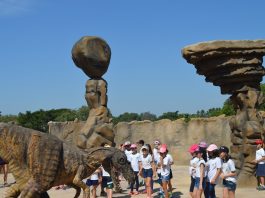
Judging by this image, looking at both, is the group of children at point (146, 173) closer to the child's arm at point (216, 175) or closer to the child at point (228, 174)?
the child's arm at point (216, 175)

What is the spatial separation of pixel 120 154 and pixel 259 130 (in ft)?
19.6

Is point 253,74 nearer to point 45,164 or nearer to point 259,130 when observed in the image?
point 259,130

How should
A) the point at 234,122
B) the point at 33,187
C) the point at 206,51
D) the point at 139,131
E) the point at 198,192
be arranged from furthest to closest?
the point at 139,131, the point at 234,122, the point at 206,51, the point at 198,192, the point at 33,187

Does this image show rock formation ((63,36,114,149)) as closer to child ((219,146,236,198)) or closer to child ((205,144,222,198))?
child ((205,144,222,198))

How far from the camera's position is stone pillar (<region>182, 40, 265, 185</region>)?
11672 mm

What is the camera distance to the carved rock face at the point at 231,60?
1160 cm

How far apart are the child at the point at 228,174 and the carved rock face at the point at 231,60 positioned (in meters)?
4.07

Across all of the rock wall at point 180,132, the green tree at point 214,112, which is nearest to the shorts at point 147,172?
the rock wall at point 180,132

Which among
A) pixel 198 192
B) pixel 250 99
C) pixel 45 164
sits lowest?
pixel 198 192

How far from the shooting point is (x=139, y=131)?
22.1 m

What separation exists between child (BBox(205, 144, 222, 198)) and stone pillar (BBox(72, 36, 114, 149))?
4536 millimetres

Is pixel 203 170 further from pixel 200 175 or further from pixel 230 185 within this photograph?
pixel 230 185

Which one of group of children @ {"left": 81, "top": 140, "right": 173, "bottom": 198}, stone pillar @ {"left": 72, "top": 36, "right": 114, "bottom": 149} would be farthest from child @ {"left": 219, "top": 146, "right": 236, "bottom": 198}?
stone pillar @ {"left": 72, "top": 36, "right": 114, "bottom": 149}

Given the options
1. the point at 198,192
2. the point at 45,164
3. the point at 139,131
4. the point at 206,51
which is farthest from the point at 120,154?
the point at 139,131
